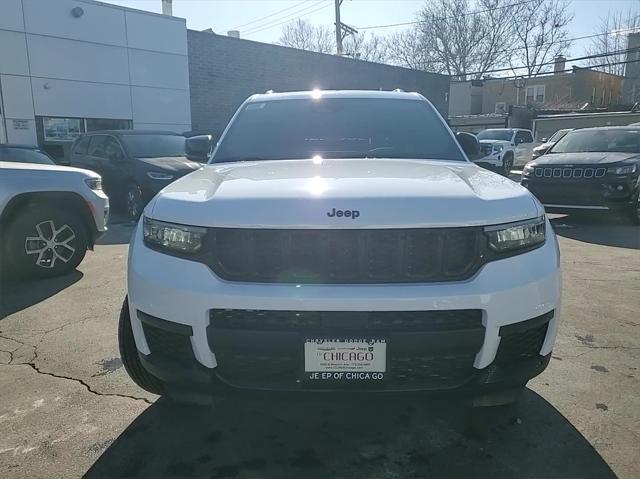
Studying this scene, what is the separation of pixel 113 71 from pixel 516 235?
16.4 meters

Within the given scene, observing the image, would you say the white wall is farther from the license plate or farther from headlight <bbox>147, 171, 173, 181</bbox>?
the license plate

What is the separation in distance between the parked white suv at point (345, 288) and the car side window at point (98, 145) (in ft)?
28.7

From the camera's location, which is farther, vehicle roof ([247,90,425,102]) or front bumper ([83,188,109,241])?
front bumper ([83,188,109,241])

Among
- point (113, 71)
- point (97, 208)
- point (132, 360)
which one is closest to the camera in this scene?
point (132, 360)

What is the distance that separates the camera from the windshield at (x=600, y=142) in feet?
30.3

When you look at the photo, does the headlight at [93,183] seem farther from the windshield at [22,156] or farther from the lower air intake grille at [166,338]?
the lower air intake grille at [166,338]

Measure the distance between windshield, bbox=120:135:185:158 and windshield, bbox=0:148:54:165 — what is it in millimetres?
1721

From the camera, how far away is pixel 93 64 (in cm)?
1548

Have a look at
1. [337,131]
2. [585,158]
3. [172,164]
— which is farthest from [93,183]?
[585,158]

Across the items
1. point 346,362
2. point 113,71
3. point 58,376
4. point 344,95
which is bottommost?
point 58,376

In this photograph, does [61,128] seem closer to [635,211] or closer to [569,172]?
[569,172]

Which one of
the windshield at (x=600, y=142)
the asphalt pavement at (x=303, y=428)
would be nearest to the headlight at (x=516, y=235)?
the asphalt pavement at (x=303, y=428)

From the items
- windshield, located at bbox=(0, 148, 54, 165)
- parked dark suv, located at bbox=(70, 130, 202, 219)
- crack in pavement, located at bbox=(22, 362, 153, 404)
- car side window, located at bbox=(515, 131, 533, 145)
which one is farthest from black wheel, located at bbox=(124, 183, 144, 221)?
car side window, located at bbox=(515, 131, 533, 145)

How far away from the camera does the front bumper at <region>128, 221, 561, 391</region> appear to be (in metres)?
1.98
